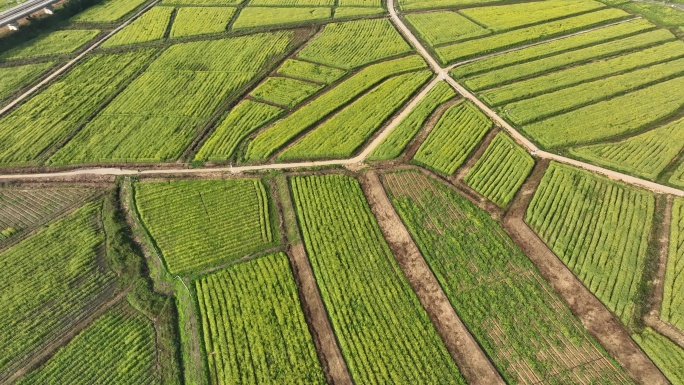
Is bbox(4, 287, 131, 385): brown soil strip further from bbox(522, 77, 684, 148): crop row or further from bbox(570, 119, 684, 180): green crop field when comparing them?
bbox(570, 119, 684, 180): green crop field

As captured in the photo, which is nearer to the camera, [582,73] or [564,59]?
[582,73]

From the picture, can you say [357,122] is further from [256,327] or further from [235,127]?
[256,327]

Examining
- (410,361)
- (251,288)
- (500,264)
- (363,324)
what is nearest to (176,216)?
(251,288)

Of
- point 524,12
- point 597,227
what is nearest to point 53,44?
point 524,12

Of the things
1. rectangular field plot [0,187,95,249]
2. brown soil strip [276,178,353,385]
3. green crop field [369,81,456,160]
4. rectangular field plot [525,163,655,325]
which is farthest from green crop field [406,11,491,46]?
rectangular field plot [0,187,95,249]

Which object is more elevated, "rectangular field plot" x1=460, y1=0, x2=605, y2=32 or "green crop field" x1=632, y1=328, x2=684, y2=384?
"rectangular field plot" x1=460, y1=0, x2=605, y2=32

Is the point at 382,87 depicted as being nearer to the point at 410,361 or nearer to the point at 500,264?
the point at 500,264
